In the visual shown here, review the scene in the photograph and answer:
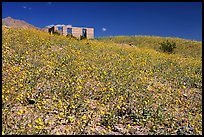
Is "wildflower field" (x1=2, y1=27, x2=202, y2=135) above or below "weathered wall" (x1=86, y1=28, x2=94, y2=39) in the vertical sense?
below

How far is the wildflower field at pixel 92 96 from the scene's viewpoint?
17.2 ft

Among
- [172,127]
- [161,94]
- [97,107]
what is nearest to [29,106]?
[97,107]

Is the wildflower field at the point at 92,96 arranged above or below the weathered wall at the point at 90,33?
below

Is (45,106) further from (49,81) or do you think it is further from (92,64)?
(92,64)

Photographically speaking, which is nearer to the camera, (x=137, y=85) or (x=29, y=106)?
(x=29, y=106)

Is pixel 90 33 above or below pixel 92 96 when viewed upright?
above

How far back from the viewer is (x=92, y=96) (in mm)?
6770

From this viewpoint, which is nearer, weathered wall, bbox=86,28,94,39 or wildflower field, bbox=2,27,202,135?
wildflower field, bbox=2,27,202,135

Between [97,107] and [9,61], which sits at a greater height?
[9,61]

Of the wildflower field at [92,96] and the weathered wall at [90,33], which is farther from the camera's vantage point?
the weathered wall at [90,33]

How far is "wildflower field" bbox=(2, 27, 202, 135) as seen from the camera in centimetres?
525

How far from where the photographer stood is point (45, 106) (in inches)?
234

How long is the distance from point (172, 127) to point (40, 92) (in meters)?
3.10

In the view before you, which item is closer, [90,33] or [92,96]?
[92,96]
